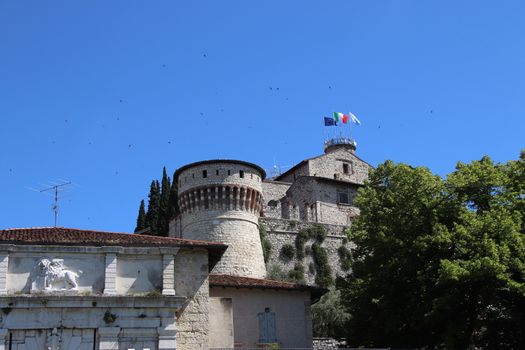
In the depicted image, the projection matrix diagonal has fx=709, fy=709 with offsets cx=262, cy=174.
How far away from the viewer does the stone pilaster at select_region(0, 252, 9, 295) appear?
21.4m

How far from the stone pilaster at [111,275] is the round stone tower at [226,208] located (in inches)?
928

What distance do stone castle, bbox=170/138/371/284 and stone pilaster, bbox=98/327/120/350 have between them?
961 inches

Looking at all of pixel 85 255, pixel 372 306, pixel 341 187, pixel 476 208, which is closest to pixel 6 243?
pixel 85 255

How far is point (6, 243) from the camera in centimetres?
2206

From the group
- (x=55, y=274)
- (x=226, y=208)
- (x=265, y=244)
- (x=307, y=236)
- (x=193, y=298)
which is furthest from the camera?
(x=307, y=236)

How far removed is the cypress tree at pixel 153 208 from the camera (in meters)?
56.3

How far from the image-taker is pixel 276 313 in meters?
27.4

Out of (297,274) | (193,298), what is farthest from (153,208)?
(193,298)

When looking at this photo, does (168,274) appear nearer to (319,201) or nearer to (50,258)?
(50,258)

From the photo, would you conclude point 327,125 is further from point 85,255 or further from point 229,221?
point 85,255

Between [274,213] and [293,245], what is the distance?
17.2 feet

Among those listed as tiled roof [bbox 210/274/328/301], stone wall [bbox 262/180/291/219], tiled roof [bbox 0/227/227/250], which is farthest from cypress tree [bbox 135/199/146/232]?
tiled roof [bbox 0/227/227/250]

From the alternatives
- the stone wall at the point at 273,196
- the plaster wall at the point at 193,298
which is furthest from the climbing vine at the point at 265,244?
the plaster wall at the point at 193,298

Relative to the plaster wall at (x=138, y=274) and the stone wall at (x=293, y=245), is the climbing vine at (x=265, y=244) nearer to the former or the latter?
the stone wall at (x=293, y=245)
